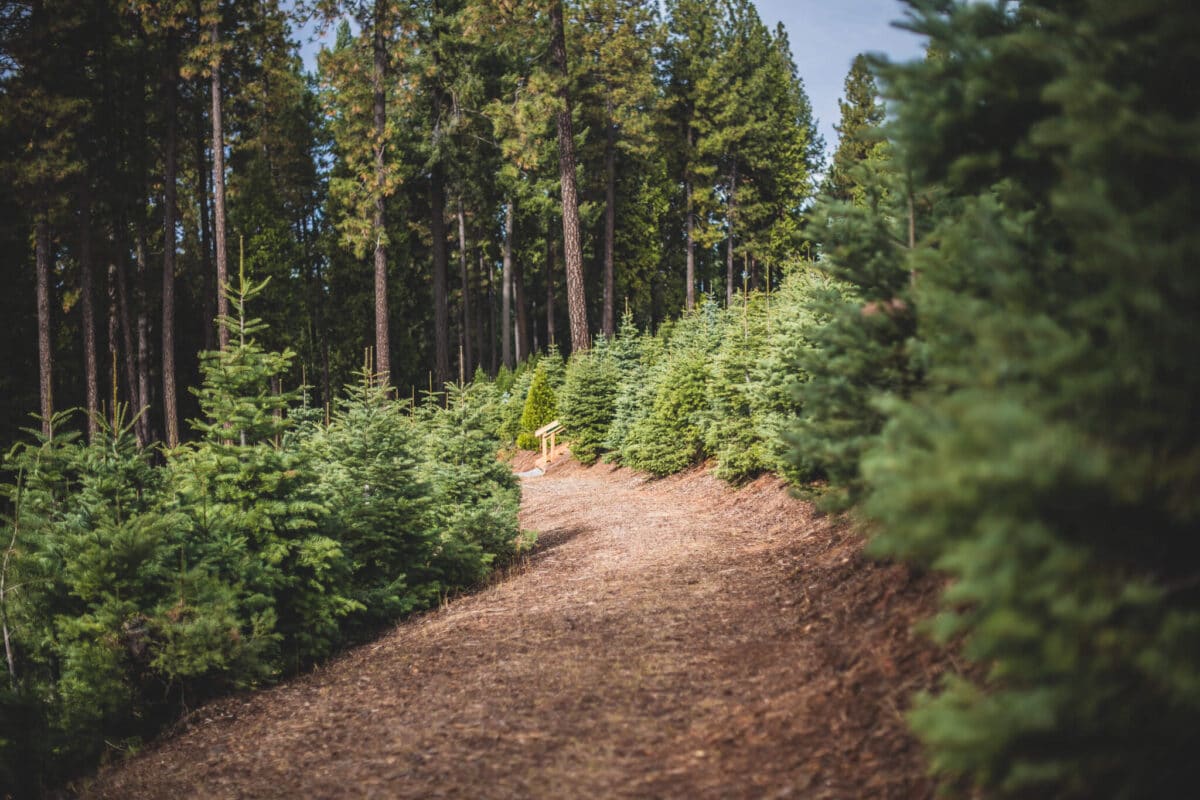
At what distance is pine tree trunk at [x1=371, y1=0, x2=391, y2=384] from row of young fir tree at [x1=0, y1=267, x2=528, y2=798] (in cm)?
994

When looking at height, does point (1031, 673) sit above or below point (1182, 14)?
below

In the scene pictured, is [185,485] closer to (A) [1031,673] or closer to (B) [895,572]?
(B) [895,572]

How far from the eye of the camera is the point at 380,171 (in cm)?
1670

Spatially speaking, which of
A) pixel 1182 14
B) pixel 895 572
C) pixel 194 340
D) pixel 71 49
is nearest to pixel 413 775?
pixel 895 572

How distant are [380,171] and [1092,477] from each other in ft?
56.0

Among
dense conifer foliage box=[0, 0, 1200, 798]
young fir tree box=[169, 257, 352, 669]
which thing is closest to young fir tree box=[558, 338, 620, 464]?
dense conifer foliage box=[0, 0, 1200, 798]

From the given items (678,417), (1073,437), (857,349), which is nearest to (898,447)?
(1073,437)

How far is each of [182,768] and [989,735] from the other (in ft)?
15.8

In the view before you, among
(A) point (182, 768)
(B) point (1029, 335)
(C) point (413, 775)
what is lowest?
(A) point (182, 768)

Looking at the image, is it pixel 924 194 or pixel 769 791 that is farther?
pixel 924 194

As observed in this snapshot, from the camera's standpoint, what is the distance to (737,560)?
6.47 meters

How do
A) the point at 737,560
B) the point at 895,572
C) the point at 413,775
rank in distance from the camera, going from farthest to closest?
the point at 737,560 → the point at 895,572 → the point at 413,775

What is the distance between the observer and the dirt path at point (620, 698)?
3123mm

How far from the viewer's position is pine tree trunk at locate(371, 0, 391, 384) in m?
16.1
